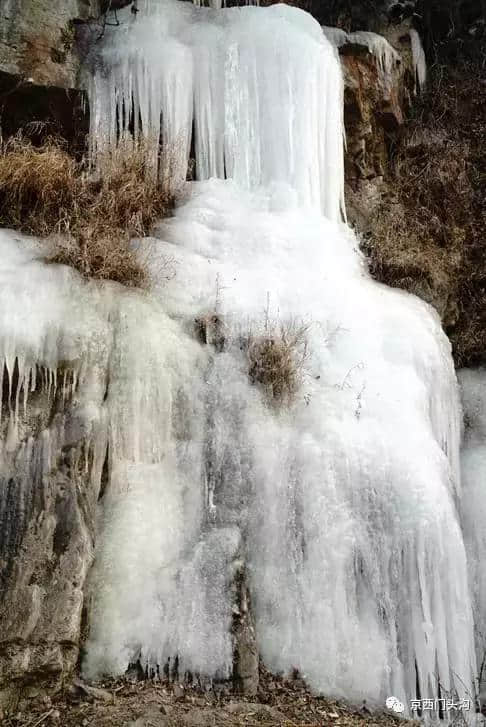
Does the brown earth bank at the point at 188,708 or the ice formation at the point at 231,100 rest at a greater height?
the ice formation at the point at 231,100

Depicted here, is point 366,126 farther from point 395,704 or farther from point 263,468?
point 395,704

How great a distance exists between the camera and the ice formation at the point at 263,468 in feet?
13.8

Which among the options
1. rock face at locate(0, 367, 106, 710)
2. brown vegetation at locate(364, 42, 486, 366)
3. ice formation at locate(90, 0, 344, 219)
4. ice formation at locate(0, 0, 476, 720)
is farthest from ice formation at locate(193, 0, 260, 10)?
rock face at locate(0, 367, 106, 710)

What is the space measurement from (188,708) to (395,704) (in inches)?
47.0

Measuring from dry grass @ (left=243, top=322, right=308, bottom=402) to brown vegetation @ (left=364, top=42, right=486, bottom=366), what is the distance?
1.84m

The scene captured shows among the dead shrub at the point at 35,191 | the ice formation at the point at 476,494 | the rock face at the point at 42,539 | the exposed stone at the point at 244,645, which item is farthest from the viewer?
the dead shrub at the point at 35,191

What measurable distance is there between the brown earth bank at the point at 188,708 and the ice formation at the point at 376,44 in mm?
6304

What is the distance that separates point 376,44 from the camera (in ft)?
26.0

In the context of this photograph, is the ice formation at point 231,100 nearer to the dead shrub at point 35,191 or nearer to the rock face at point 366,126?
the rock face at point 366,126

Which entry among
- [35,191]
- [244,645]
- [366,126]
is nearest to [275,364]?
[244,645]

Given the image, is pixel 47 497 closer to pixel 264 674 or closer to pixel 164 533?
pixel 164 533

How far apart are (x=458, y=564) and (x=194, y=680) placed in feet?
5.68

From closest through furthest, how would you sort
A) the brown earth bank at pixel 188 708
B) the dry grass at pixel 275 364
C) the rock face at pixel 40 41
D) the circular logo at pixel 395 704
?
the brown earth bank at pixel 188 708
the circular logo at pixel 395 704
the dry grass at pixel 275 364
the rock face at pixel 40 41

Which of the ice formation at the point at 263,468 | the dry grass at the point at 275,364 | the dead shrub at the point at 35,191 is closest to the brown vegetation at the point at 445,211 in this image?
the ice formation at the point at 263,468
